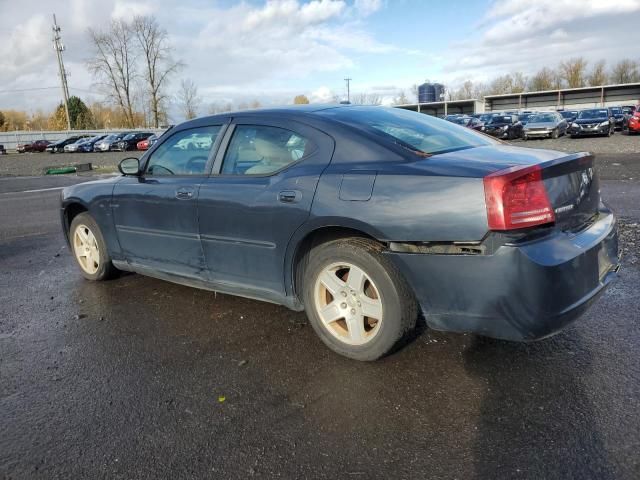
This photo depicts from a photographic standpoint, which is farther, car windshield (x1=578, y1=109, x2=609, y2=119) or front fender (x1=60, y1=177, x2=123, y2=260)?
car windshield (x1=578, y1=109, x2=609, y2=119)

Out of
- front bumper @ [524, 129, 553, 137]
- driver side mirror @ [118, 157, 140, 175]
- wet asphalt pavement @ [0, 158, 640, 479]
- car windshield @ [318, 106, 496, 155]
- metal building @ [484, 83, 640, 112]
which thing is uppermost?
metal building @ [484, 83, 640, 112]

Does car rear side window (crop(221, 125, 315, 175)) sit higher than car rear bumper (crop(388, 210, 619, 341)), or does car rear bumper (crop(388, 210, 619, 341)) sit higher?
car rear side window (crop(221, 125, 315, 175))

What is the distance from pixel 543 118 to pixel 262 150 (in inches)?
1142

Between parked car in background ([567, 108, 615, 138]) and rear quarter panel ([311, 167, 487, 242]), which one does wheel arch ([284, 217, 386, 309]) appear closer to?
rear quarter panel ([311, 167, 487, 242])

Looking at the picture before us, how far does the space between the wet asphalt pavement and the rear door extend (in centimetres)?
48

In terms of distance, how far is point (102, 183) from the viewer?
4.88 m

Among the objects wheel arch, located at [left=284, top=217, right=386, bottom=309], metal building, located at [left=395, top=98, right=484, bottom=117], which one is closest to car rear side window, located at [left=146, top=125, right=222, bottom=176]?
wheel arch, located at [left=284, top=217, right=386, bottom=309]

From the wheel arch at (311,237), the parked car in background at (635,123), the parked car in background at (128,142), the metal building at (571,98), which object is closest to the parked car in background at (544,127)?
the parked car in background at (635,123)

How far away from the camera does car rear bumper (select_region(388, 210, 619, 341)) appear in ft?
8.33

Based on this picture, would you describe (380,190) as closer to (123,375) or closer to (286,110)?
(286,110)

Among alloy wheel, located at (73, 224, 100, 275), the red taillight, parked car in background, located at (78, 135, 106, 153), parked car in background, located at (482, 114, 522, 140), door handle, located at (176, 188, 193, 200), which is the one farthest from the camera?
parked car in background, located at (78, 135, 106, 153)

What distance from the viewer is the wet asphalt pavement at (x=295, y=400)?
7.41 feet

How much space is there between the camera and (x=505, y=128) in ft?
96.1

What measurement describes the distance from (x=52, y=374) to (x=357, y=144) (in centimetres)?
238
